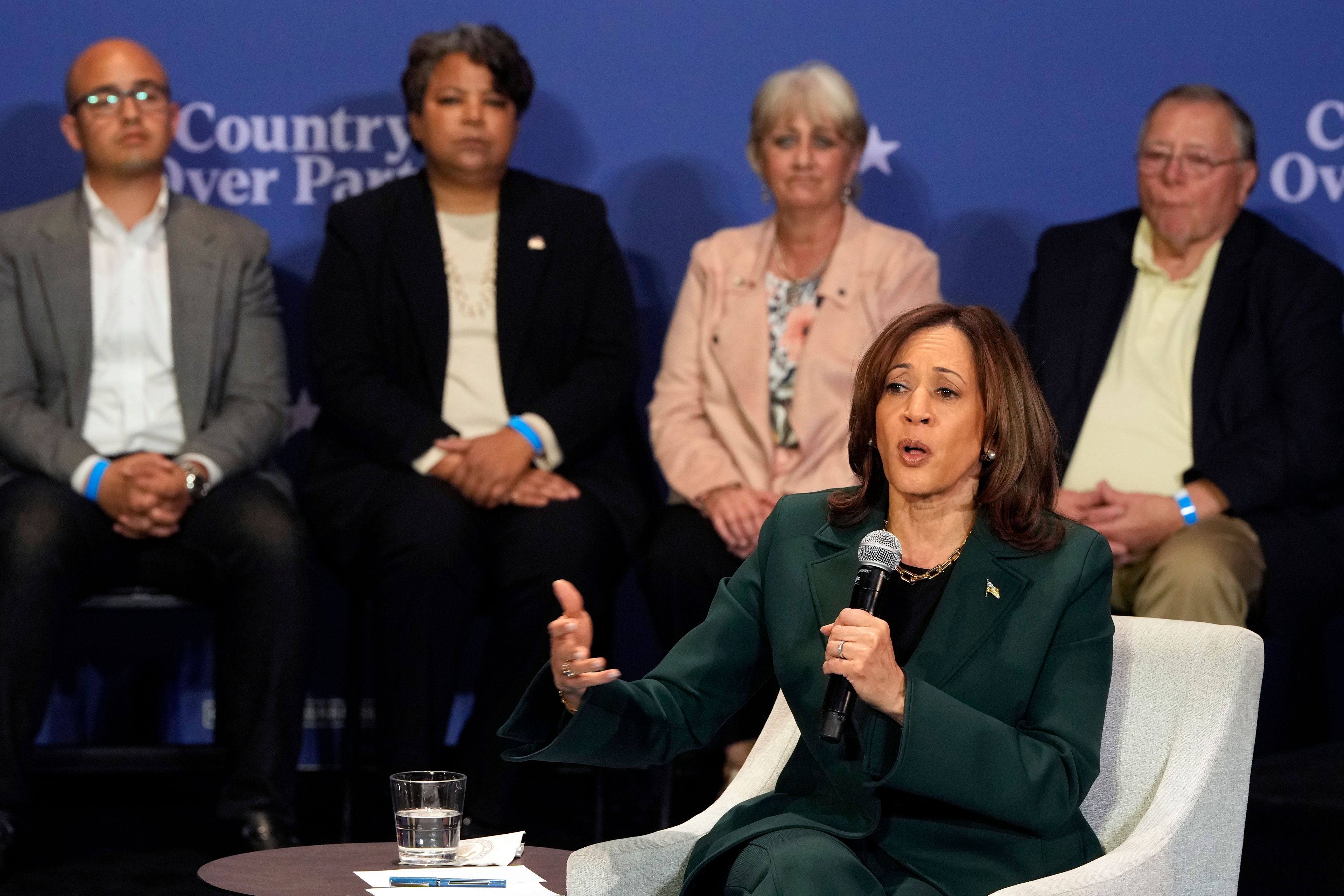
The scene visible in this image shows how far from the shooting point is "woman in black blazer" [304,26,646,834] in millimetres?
4156

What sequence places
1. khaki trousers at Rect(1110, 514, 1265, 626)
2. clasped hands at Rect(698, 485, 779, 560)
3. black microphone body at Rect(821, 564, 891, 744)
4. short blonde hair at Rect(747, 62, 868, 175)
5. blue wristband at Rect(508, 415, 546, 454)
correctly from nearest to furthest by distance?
black microphone body at Rect(821, 564, 891, 744)
khaki trousers at Rect(1110, 514, 1265, 626)
clasped hands at Rect(698, 485, 779, 560)
blue wristband at Rect(508, 415, 546, 454)
short blonde hair at Rect(747, 62, 868, 175)

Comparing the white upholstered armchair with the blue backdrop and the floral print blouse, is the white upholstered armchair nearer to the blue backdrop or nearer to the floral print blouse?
the floral print blouse

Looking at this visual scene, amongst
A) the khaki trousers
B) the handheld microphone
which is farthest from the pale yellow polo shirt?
the handheld microphone

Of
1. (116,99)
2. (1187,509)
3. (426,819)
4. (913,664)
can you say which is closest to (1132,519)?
(1187,509)

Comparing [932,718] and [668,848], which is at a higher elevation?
[932,718]

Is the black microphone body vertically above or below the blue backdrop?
below

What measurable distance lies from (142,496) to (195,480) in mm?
167

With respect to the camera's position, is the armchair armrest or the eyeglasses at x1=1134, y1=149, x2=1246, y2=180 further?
the eyeglasses at x1=1134, y1=149, x2=1246, y2=180

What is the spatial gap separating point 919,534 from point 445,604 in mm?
1852

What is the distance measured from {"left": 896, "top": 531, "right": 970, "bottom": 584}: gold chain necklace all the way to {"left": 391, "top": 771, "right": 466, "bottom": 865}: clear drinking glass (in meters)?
0.70

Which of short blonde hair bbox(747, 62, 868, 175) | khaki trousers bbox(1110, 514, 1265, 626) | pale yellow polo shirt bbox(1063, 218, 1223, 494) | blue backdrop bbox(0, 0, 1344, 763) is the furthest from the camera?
blue backdrop bbox(0, 0, 1344, 763)

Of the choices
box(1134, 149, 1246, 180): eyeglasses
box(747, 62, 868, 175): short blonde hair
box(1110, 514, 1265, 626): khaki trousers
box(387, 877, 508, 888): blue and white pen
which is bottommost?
box(387, 877, 508, 888): blue and white pen

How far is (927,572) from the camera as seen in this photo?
243 centimetres

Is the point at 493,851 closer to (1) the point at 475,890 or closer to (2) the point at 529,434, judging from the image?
(1) the point at 475,890
